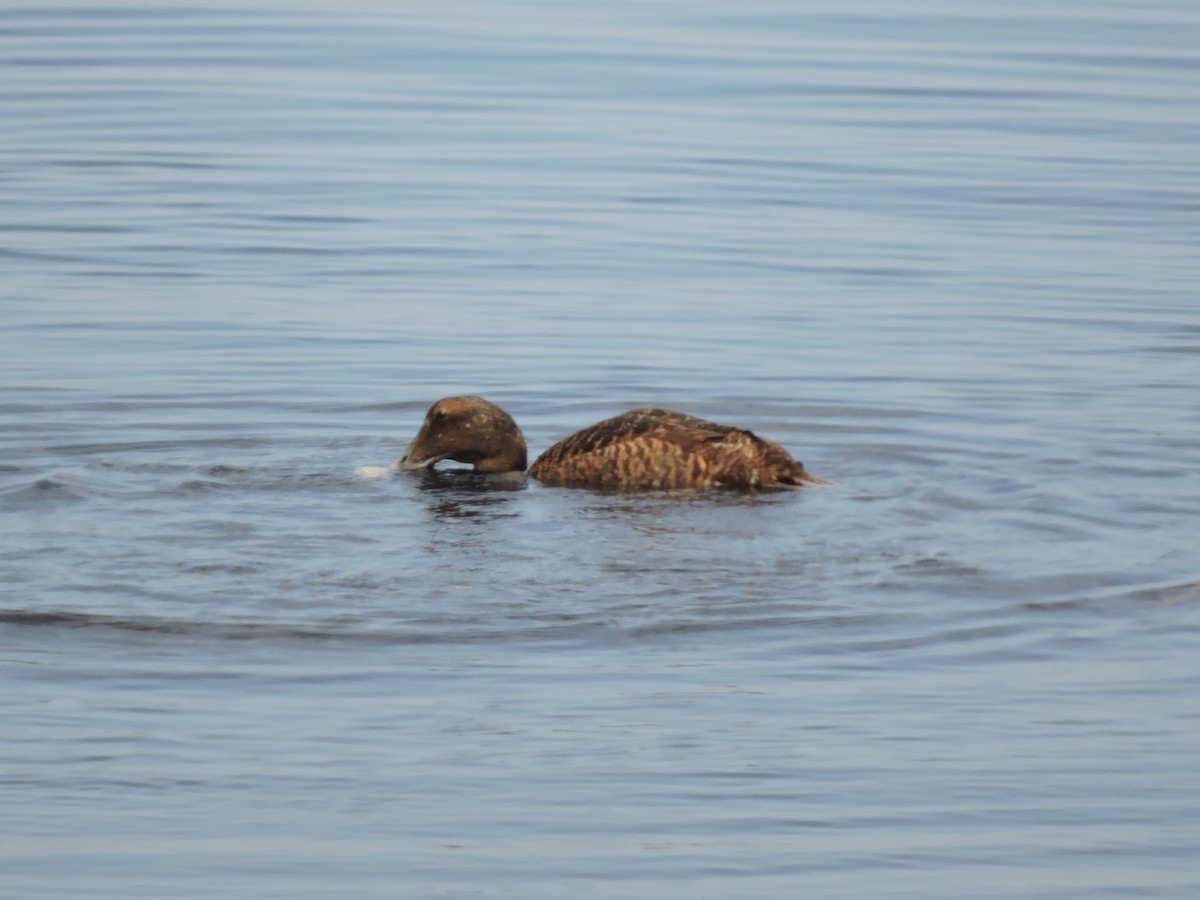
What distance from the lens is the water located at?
630 cm

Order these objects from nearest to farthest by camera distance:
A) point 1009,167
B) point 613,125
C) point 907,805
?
point 907,805, point 1009,167, point 613,125

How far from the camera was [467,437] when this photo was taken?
1107 centimetres

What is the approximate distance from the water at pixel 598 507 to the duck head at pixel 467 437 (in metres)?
0.16

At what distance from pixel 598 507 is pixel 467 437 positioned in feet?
3.82

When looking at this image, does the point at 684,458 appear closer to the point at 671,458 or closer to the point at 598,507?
the point at 671,458

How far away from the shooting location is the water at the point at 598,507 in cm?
630

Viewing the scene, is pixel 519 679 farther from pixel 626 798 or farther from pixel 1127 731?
pixel 1127 731

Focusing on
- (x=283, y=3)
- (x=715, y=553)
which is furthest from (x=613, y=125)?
(x=715, y=553)

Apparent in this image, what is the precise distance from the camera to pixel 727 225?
17.5 metres

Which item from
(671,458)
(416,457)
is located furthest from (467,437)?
(671,458)

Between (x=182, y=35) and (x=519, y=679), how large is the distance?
21.6 meters

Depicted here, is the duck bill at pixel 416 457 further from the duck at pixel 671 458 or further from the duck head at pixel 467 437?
the duck at pixel 671 458

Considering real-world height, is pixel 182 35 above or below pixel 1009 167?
above

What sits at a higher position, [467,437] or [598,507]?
[467,437]
